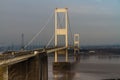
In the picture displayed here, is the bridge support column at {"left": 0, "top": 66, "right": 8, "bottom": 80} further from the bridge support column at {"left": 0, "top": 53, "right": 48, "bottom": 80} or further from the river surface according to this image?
the river surface

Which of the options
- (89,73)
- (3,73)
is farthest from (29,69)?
(89,73)

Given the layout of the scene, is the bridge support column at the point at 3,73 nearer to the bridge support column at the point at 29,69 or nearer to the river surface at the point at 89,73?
the bridge support column at the point at 29,69

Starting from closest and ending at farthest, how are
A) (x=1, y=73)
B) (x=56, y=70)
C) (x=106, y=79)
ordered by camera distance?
(x=1, y=73)
(x=106, y=79)
(x=56, y=70)

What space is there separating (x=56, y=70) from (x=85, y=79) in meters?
12.4

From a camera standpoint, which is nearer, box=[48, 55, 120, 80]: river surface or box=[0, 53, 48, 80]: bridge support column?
box=[0, 53, 48, 80]: bridge support column

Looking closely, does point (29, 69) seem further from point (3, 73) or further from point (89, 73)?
point (89, 73)

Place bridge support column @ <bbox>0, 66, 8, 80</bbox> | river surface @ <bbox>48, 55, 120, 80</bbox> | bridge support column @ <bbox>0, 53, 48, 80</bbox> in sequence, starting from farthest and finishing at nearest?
river surface @ <bbox>48, 55, 120, 80</bbox> → bridge support column @ <bbox>0, 53, 48, 80</bbox> → bridge support column @ <bbox>0, 66, 8, 80</bbox>

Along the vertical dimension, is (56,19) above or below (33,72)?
above

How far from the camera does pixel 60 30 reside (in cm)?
5694

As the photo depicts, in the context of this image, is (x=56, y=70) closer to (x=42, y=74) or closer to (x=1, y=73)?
(x=42, y=74)

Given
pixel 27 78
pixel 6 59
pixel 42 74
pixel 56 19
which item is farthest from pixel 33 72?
pixel 56 19

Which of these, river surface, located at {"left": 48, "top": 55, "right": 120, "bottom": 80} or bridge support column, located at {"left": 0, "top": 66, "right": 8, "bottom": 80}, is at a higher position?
bridge support column, located at {"left": 0, "top": 66, "right": 8, "bottom": 80}

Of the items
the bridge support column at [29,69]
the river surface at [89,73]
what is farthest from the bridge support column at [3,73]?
the river surface at [89,73]

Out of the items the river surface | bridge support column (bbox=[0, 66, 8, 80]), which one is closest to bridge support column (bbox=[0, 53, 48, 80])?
bridge support column (bbox=[0, 66, 8, 80])
